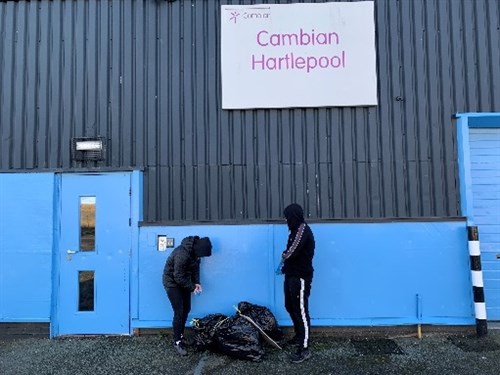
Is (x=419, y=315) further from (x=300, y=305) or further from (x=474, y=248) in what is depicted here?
(x=300, y=305)

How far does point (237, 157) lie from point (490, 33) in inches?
169

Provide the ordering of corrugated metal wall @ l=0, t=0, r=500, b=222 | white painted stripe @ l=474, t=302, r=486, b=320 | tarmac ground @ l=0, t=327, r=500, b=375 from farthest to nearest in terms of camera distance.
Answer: corrugated metal wall @ l=0, t=0, r=500, b=222 → white painted stripe @ l=474, t=302, r=486, b=320 → tarmac ground @ l=0, t=327, r=500, b=375

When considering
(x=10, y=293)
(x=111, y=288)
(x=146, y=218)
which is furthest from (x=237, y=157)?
(x=10, y=293)

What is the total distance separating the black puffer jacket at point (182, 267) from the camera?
493 cm

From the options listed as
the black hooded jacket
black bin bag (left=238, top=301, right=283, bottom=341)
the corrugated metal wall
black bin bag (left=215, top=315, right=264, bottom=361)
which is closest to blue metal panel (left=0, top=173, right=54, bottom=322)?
the corrugated metal wall

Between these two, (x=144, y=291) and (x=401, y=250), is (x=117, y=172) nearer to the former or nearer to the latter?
(x=144, y=291)

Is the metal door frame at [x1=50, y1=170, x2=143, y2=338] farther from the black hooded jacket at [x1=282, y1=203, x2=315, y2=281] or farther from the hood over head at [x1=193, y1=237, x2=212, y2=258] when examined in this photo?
the black hooded jacket at [x1=282, y1=203, x2=315, y2=281]

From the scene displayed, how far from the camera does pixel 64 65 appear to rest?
239 inches

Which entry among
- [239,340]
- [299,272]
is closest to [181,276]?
[239,340]

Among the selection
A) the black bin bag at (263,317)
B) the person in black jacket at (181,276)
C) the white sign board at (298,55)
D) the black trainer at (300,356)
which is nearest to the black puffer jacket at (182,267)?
the person in black jacket at (181,276)

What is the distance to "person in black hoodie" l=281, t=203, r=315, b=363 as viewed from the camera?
188 inches

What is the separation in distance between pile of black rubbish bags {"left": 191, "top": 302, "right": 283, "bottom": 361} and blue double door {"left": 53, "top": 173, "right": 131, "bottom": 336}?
131cm

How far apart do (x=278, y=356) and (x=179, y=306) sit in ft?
4.60

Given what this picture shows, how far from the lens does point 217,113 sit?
596 centimetres
